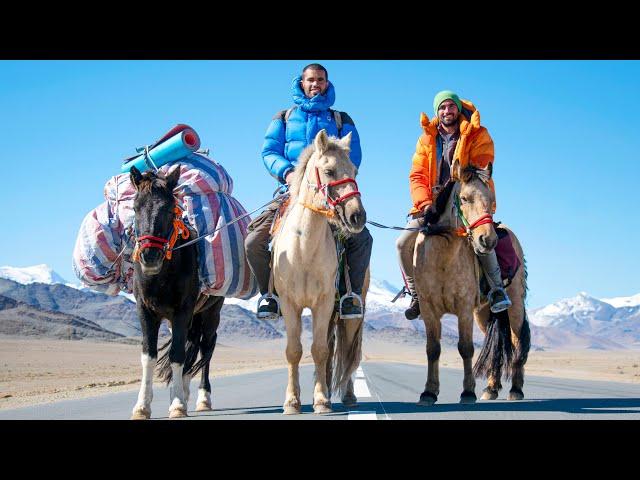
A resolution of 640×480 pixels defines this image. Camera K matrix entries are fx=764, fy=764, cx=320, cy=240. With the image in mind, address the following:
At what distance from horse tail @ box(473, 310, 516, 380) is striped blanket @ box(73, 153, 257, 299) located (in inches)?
142

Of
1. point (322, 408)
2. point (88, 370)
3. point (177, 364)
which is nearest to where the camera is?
point (322, 408)

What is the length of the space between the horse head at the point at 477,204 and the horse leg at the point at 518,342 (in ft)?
9.35

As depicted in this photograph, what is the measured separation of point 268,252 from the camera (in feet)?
31.9

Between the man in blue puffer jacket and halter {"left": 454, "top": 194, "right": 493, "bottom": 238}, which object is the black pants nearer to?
the man in blue puffer jacket

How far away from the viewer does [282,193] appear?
33.6ft

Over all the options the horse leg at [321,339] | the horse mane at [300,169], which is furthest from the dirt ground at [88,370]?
the horse mane at [300,169]

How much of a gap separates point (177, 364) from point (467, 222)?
156 inches

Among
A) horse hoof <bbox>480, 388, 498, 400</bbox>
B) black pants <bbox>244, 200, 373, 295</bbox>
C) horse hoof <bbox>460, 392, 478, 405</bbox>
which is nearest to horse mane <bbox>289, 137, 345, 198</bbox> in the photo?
black pants <bbox>244, 200, 373, 295</bbox>

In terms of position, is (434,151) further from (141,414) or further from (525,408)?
(141,414)

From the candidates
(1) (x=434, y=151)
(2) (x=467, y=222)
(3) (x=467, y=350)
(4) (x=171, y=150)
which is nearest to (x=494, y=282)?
(3) (x=467, y=350)

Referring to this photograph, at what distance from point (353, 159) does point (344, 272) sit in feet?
5.08

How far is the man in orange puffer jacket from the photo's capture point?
10.6m
